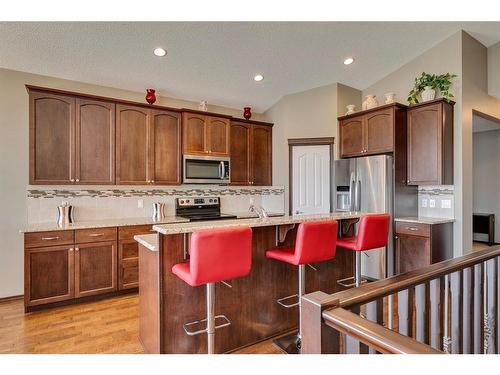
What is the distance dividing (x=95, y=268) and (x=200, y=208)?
168 centimetres

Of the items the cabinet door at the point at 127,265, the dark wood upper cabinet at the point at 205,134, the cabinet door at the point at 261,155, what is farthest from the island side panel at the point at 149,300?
the cabinet door at the point at 261,155

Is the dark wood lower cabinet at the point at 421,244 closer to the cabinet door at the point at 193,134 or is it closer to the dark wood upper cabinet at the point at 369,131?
the dark wood upper cabinet at the point at 369,131

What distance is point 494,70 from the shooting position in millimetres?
3914

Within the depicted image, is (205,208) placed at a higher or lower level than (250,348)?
higher

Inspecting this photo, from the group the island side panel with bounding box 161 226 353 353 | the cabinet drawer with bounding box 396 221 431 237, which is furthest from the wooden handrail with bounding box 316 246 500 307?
the cabinet drawer with bounding box 396 221 431 237

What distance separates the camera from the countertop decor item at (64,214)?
337cm

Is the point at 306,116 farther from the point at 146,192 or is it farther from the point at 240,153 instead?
the point at 146,192

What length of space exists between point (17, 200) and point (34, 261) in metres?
0.86

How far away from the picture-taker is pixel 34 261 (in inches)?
117

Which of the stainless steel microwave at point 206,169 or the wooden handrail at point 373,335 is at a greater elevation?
the stainless steel microwave at point 206,169

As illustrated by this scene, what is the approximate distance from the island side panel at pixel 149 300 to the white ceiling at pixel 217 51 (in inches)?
87.4
